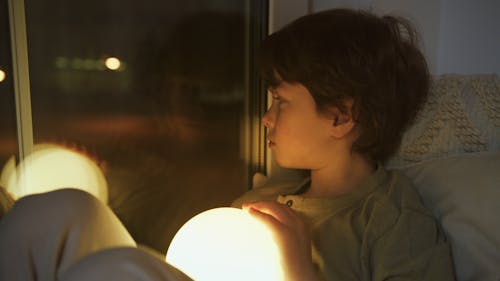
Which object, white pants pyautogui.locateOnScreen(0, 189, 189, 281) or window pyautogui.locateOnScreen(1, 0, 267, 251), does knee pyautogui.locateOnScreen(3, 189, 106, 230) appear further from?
window pyautogui.locateOnScreen(1, 0, 267, 251)

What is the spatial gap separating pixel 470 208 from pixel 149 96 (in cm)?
80

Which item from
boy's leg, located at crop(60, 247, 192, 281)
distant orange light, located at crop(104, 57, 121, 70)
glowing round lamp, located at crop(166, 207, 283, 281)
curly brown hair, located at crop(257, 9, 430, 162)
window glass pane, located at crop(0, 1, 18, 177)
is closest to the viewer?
boy's leg, located at crop(60, 247, 192, 281)

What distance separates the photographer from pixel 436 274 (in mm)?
771

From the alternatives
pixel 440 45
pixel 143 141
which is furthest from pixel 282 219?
pixel 440 45

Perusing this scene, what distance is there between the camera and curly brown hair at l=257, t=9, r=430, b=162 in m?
0.88

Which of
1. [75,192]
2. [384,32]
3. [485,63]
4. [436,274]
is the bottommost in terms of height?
[436,274]

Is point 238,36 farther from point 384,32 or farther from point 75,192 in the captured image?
point 75,192

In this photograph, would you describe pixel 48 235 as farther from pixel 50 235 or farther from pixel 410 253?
pixel 410 253

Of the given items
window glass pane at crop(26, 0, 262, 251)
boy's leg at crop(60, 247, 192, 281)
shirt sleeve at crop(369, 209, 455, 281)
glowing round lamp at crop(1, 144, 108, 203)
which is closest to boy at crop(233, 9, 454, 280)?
shirt sleeve at crop(369, 209, 455, 281)

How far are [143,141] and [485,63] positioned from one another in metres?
1.15

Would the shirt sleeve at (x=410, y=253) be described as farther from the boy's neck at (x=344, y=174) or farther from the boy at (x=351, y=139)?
the boy's neck at (x=344, y=174)

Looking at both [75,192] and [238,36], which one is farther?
[238,36]

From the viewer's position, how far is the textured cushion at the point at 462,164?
32.1 inches

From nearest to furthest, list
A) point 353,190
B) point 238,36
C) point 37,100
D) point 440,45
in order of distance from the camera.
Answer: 1. point 353,190
2. point 37,100
3. point 238,36
4. point 440,45
